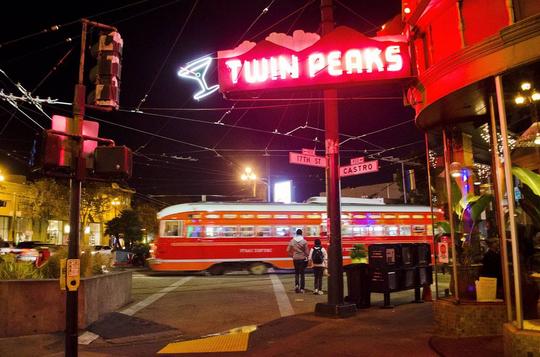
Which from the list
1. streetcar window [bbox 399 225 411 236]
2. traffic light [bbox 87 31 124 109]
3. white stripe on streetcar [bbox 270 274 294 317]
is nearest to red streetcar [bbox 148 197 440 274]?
streetcar window [bbox 399 225 411 236]

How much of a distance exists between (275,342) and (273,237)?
1351cm

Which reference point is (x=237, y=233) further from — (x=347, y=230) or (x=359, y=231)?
(x=359, y=231)

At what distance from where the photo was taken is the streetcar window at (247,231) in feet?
69.6

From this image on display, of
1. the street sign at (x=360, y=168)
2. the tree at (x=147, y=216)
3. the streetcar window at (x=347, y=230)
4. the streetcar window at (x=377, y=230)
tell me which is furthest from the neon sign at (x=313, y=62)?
the tree at (x=147, y=216)

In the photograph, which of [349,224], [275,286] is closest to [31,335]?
[275,286]

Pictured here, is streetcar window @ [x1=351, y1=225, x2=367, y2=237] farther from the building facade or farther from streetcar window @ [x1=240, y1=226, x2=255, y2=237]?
the building facade

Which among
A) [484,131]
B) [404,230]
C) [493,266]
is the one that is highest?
[484,131]

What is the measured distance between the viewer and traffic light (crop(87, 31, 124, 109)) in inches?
284

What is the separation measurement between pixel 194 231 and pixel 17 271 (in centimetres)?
1140

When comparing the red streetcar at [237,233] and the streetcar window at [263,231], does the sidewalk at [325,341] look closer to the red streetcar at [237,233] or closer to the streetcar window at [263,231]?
the red streetcar at [237,233]

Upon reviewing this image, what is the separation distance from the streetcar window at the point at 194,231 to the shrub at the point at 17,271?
1099 centimetres

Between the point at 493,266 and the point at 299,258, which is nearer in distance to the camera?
the point at 493,266

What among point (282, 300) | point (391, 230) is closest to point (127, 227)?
point (391, 230)

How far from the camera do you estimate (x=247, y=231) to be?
21312 mm
